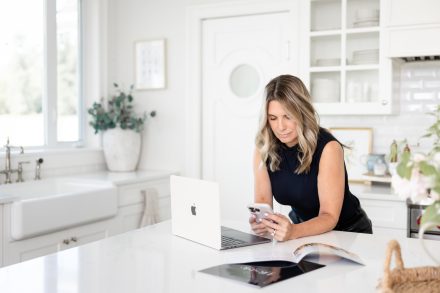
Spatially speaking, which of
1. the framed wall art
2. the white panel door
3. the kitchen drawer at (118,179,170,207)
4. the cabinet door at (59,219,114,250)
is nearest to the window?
the framed wall art

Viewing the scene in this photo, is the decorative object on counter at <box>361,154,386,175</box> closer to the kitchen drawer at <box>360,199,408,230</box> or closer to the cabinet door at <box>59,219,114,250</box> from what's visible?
the kitchen drawer at <box>360,199,408,230</box>

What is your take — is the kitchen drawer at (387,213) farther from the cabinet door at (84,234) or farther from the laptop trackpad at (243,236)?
the cabinet door at (84,234)

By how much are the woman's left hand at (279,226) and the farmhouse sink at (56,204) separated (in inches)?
61.8

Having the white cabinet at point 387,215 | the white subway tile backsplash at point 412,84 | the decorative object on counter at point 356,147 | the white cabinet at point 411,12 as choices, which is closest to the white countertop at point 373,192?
the white cabinet at point 387,215

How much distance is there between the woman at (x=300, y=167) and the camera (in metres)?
Result: 2.16

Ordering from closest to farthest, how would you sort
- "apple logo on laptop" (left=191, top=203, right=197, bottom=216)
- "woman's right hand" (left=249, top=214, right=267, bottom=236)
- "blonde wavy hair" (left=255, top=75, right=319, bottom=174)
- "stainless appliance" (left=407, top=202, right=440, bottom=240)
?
1. "apple logo on laptop" (left=191, top=203, right=197, bottom=216)
2. "woman's right hand" (left=249, top=214, right=267, bottom=236)
3. "blonde wavy hair" (left=255, top=75, right=319, bottom=174)
4. "stainless appliance" (left=407, top=202, right=440, bottom=240)

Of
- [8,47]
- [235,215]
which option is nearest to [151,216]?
[235,215]

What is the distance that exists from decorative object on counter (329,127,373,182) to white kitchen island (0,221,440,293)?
6.04 feet

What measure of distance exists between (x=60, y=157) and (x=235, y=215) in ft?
4.95

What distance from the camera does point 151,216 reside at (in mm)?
4039

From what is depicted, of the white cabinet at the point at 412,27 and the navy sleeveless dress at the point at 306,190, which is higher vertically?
the white cabinet at the point at 412,27

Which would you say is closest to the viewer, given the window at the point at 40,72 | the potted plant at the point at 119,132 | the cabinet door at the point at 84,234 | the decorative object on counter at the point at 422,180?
the decorative object on counter at the point at 422,180

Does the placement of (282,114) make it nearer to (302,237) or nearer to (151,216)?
(302,237)

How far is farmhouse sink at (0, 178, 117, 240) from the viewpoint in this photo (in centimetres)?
291
